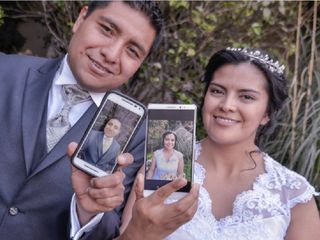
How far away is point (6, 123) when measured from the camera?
2217 millimetres

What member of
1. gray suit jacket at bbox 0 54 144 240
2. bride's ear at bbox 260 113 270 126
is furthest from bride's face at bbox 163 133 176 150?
bride's ear at bbox 260 113 270 126

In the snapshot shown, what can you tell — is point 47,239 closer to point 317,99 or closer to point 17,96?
point 17,96

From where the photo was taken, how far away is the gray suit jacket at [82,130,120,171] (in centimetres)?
195

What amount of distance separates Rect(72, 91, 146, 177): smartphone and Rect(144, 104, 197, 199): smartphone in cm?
7

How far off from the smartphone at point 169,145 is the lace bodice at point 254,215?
18.6 inches

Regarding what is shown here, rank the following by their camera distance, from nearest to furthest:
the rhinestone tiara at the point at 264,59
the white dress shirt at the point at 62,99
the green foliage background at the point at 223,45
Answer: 1. the white dress shirt at the point at 62,99
2. the rhinestone tiara at the point at 264,59
3. the green foliage background at the point at 223,45

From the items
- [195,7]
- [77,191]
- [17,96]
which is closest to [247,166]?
[77,191]

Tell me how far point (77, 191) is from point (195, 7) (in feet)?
9.37

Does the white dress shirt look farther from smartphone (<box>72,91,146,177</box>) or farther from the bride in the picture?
the bride

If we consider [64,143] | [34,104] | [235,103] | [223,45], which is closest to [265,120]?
[235,103]

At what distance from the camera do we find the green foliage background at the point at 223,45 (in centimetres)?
427

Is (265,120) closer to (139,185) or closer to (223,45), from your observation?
(139,185)

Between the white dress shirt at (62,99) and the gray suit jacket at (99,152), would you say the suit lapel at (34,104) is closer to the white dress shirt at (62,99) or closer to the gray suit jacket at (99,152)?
the white dress shirt at (62,99)

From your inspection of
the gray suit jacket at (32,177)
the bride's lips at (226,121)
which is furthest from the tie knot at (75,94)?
the bride's lips at (226,121)
